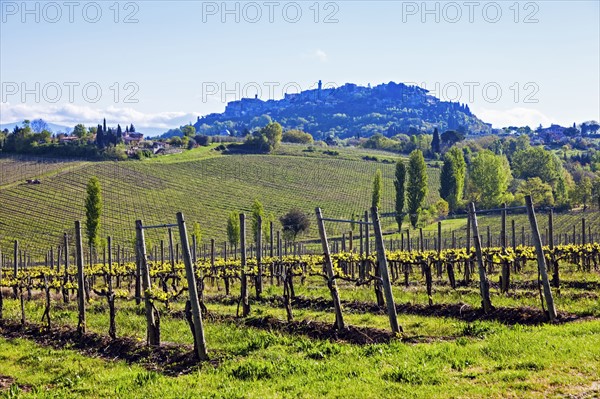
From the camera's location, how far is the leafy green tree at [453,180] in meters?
96.4

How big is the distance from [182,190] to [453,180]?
40.9m

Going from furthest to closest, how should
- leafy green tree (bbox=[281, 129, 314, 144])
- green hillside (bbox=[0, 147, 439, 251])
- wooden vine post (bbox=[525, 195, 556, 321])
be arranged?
leafy green tree (bbox=[281, 129, 314, 144]) < green hillside (bbox=[0, 147, 439, 251]) < wooden vine post (bbox=[525, 195, 556, 321])

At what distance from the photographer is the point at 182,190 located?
4065 inches

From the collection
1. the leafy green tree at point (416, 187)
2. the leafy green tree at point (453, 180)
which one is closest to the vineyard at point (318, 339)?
the leafy green tree at point (416, 187)

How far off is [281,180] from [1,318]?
95579 millimetres

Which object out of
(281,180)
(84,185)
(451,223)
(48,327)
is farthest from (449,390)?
(281,180)

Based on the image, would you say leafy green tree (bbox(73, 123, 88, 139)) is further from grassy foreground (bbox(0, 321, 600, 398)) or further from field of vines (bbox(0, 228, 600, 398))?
grassy foreground (bbox(0, 321, 600, 398))

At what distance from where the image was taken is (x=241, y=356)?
12742 mm

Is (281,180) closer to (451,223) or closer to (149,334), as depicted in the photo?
(451,223)

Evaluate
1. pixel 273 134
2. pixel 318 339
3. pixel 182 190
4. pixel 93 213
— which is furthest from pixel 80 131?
pixel 318 339

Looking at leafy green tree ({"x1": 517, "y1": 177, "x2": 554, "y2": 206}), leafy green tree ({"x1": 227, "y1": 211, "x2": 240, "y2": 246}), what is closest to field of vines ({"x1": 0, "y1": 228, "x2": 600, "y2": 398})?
leafy green tree ({"x1": 227, "y1": 211, "x2": 240, "y2": 246})

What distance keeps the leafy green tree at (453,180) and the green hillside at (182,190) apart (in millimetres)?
9262

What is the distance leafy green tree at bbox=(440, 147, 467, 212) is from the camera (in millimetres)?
96438

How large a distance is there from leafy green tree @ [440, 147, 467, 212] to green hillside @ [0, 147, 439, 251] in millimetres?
9262
